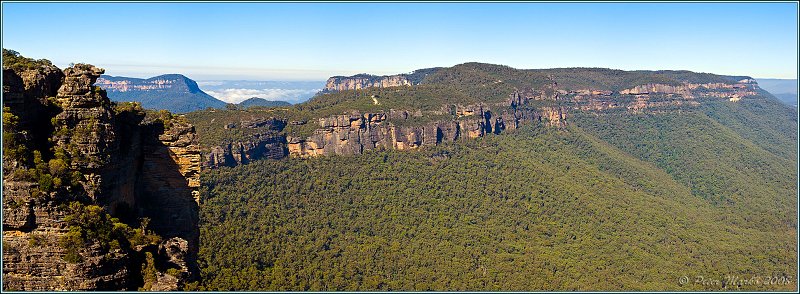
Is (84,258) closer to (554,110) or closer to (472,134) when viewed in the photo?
(472,134)

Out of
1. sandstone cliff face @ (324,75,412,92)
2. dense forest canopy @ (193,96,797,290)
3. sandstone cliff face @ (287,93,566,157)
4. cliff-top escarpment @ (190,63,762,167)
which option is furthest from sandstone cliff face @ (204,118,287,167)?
sandstone cliff face @ (324,75,412,92)

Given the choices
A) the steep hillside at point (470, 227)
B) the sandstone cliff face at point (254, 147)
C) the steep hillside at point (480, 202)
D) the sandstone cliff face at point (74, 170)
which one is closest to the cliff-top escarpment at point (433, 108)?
the sandstone cliff face at point (254, 147)

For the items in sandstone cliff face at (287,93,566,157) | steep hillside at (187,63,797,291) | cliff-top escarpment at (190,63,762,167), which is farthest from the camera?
sandstone cliff face at (287,93,566,157)

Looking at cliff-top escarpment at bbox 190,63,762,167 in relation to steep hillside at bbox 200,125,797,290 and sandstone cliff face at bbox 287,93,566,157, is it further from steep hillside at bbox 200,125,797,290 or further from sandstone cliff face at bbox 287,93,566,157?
steep hillside at bbox 200,125,797,290

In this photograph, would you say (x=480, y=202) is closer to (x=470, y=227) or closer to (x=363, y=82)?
(x=470, y=227)

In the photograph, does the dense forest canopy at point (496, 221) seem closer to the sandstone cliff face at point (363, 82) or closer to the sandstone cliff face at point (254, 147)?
the sandstone cliff face at point (254, 147)

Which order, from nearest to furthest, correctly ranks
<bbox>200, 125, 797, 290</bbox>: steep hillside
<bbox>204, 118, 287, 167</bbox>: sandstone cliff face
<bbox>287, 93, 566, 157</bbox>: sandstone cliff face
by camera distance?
<bbox>200, 125, 797, 290</bbox>: steep hillside, <bbox>204, 118, 287, 167</bbox>: sandstone cliff face, <bbox>287, 93, 566, 157</bbox>: sandstone cliff face
